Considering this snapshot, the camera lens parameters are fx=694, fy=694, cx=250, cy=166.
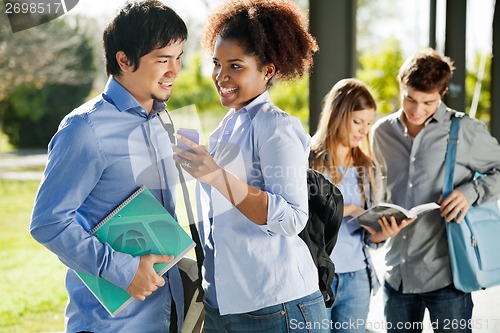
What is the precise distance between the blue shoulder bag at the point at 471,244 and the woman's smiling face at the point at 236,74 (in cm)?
98

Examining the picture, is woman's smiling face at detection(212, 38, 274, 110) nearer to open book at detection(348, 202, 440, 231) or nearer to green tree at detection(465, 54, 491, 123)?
open book at detection(348, 202, 440, 231)

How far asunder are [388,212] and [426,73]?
479mm

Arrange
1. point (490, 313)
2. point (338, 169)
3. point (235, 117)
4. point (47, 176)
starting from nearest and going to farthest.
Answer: point (47, 176)
point (235, 117)
point (338, 169)
point (490, 313)

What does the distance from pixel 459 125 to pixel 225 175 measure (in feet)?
3.92

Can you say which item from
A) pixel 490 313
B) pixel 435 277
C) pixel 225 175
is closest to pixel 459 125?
pixel 435 277

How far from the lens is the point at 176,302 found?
1.39 m

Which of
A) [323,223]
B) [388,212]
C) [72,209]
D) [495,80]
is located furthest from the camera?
[495,80]

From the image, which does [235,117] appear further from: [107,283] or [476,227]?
[476,227]

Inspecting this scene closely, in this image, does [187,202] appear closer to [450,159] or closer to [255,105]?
[255,105]

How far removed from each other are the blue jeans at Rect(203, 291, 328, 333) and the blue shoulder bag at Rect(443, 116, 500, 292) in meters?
0.92

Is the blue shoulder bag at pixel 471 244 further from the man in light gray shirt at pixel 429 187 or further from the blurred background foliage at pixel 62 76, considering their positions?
the blurred background foliage at pixel 62 76

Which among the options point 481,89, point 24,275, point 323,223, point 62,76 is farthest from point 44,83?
point 323,223

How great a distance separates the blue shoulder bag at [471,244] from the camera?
2.20 meters

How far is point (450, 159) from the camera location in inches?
88.0
